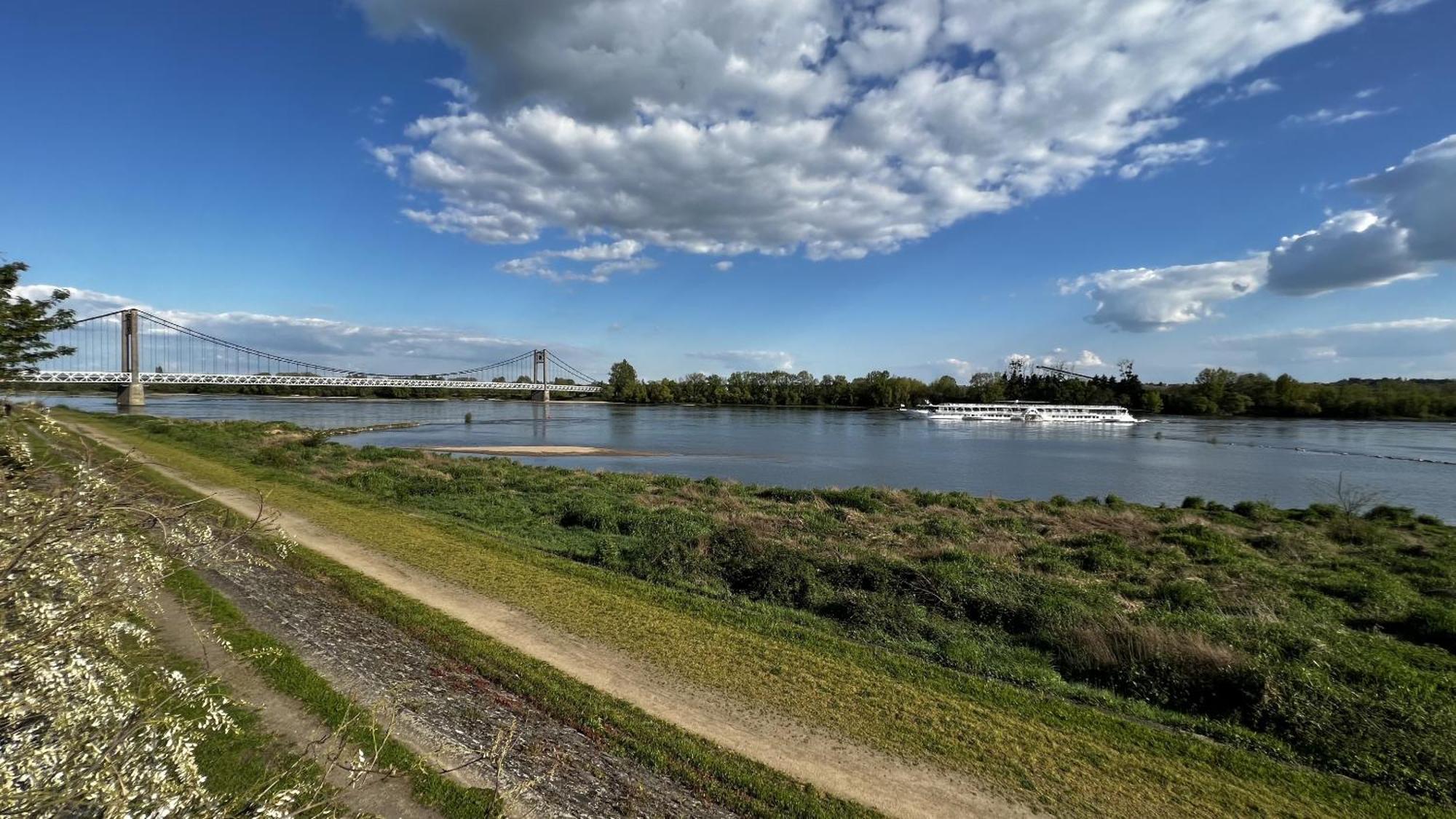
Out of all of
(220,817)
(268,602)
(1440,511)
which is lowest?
(1440,511)

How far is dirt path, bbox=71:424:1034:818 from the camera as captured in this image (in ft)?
17.0

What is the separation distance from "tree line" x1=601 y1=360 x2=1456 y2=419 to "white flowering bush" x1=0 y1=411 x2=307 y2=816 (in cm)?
15128

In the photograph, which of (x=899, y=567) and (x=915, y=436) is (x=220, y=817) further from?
(x=915, y=436)

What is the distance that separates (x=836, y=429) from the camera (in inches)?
3332

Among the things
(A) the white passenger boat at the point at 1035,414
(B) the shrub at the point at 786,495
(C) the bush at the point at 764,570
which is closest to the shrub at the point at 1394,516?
(B) the shrub at the point at 786,495

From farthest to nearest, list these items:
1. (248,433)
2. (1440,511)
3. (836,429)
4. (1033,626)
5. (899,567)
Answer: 1. (836,429)
2. (248,433)
3. (1440,511)
4. (899,567)
5. (1033,626)

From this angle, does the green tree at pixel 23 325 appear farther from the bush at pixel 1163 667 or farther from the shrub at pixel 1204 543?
the shrub at pixel 1204 543

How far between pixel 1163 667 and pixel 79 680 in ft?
34.3

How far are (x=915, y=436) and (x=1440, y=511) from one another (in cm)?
4562

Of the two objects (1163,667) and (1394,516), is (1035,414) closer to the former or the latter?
(1394,516)

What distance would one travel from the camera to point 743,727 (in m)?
6.07

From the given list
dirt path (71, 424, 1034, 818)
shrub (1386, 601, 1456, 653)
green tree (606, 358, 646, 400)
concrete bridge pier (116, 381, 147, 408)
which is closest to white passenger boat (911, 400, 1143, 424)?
green tree (606, 358, 646, 400)

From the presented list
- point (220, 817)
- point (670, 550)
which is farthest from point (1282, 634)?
point (220, 817)

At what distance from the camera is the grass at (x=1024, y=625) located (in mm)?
6160
